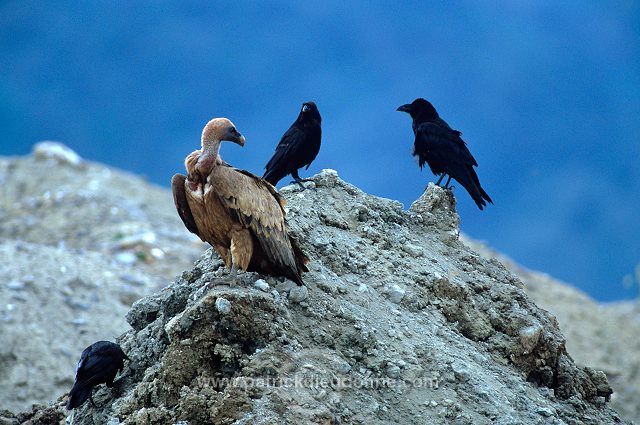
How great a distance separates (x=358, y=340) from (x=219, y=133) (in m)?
2.10

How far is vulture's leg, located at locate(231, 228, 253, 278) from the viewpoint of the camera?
8.60 meters

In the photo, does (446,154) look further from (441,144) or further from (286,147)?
(286,147)

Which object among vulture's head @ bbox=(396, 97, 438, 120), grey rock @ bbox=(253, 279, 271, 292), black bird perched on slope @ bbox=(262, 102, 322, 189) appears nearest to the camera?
grey rock @ bbox=(253, 279, 271, 292)

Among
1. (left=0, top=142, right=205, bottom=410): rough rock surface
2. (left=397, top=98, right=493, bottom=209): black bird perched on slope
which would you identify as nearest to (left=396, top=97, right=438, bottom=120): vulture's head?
(left=397, top=98, right=493, bottom=209): black bird perched on slope

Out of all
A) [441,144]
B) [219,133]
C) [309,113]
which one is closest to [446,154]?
[441,144]

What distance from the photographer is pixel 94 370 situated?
9016 millimetres

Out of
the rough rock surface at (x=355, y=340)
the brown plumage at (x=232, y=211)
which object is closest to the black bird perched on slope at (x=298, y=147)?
the rough rock surface at (x=355, y=340)

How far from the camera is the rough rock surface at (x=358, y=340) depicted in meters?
7.99

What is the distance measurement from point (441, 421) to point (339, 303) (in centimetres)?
135

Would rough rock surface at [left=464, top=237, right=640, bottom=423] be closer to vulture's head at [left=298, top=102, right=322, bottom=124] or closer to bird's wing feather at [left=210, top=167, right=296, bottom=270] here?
vulture's head at [left=298, top=102, right=322, bottom=124]

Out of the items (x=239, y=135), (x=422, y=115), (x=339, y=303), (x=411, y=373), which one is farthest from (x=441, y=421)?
(x=422, y=115)

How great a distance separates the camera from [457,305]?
32.5 ft

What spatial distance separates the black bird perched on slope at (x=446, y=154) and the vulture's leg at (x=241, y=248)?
3.48 m

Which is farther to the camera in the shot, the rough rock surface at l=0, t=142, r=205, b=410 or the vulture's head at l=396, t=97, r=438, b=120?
the rough rock surface at l=0, t=142, r=205, b=410
